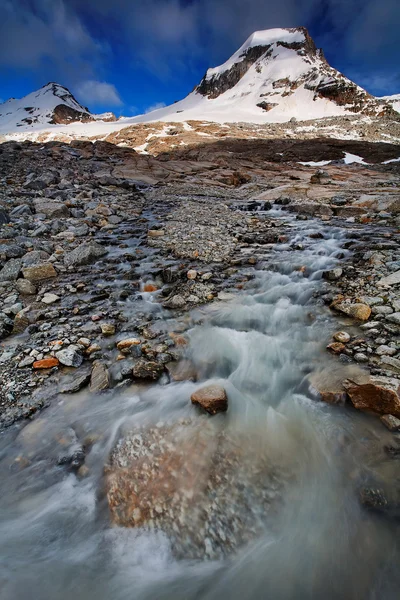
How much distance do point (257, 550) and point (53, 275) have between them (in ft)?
16.8

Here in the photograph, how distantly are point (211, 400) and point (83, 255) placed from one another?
4561 millimetres

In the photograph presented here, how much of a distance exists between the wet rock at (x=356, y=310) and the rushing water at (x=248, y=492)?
1.91 feet

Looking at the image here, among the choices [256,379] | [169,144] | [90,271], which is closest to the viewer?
[256,379]

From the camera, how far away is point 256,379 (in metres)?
3.37

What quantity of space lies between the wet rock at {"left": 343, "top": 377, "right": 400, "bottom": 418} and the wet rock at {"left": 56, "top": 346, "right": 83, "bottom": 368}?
115 inches

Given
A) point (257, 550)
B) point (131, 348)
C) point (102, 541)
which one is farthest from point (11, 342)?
point (257, 550)

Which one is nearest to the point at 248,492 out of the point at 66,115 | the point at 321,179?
the point at 321,179

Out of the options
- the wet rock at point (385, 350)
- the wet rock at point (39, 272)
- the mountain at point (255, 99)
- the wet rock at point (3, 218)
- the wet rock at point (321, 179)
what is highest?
the mountain at point (255, 99)

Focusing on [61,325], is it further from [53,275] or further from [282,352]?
[282,352]

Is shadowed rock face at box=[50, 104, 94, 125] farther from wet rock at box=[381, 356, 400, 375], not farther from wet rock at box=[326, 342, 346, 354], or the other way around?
wet rock at box=[381, 356, 400, 375]

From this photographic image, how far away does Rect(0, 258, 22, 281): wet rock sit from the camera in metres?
4.93

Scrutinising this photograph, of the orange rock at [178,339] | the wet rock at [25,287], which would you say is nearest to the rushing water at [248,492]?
the orange rock at [178,339]

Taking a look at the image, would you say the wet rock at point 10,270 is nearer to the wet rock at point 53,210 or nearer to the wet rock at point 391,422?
the wet rock at point 53,210

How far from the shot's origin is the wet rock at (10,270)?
493 cm
